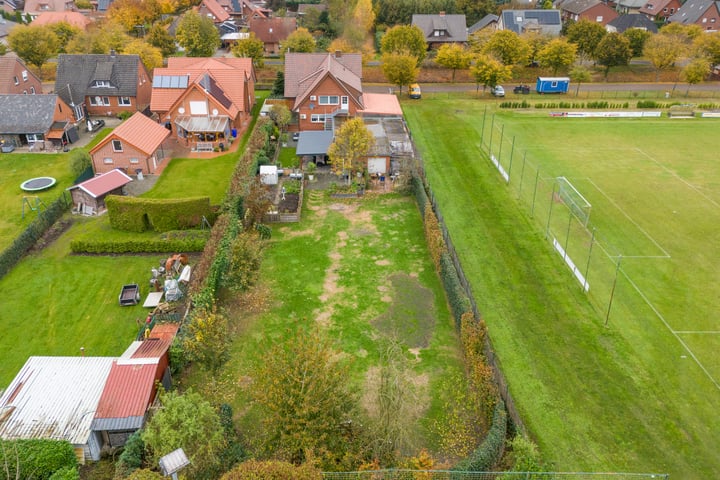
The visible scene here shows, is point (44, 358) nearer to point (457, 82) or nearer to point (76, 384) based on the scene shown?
point (76, 384)

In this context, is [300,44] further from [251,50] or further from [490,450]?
[490,450]

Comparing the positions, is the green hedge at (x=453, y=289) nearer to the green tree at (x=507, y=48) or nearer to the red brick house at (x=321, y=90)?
the red brick house at (x=321, y=90)

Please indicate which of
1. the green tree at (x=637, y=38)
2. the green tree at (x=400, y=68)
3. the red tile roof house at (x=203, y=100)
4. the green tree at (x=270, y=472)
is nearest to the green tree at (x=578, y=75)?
the green tree at (x=637, y=38)

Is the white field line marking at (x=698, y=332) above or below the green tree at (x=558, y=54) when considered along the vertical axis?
below

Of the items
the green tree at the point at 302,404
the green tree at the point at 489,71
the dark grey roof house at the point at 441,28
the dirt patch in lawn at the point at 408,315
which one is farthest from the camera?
the dark grey roof house at the point at 441,28

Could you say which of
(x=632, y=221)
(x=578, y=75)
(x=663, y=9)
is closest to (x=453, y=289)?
(x=632, y=221)

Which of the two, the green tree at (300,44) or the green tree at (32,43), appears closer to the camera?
the green tree at (32,43)
